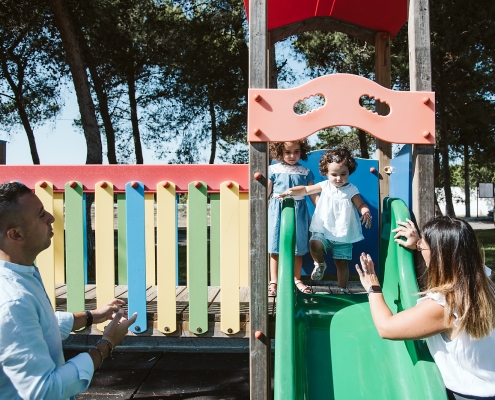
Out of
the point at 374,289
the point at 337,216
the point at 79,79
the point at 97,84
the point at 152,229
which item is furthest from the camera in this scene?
the point at 97,84

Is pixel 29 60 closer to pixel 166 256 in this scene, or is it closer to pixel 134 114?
pixel 134 114

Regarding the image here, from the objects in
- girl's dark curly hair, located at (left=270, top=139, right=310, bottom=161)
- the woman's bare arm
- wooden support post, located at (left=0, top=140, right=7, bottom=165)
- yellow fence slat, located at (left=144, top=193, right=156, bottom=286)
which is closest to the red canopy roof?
girl's dark curly hair, located at (left=270, top=139, right=310, bottom=161)

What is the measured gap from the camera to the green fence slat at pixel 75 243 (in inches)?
133

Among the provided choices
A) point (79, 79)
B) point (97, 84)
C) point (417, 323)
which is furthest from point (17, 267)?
point (97, 84)

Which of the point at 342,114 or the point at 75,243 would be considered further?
the point at 75,243

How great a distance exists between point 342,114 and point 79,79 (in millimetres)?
7761

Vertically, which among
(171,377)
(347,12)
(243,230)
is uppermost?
(347,12)

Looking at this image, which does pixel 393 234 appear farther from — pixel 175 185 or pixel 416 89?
pixel 175 185

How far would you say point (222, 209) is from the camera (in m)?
3.24

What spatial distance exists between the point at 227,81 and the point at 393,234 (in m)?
12.3

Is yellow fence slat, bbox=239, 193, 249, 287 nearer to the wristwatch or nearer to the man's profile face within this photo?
the wristwatch

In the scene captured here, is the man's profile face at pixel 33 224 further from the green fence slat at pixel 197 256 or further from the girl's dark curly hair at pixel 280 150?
the girl's dark curly hair at pixel 280 150

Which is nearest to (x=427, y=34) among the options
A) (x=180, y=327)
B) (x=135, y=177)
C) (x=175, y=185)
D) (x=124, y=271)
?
(x=175, y=185)

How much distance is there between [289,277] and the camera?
2654mm
